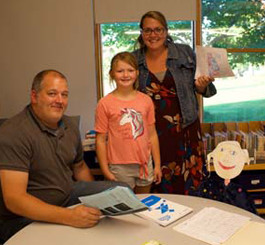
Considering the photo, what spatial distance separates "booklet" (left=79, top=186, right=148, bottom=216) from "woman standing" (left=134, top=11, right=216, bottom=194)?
1.05 metres

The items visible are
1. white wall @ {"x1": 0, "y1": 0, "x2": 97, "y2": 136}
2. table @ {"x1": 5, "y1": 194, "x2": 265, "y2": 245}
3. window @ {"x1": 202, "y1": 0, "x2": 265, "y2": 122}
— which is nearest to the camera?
table @ {"x1": 5, "y1": 194, "x2": 265, "y2": 245}

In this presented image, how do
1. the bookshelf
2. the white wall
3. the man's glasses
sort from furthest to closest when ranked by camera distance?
the white wall
the bookshelf
the man's glasses

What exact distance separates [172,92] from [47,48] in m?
1.63

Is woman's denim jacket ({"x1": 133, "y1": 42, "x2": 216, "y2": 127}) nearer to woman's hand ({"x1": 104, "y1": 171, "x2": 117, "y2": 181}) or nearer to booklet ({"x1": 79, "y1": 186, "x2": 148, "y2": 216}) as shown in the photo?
woman's hand ({"x1": 104, "y1": 171, "x2": 117, "y2": 181})

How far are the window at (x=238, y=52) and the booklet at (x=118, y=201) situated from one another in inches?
95.3

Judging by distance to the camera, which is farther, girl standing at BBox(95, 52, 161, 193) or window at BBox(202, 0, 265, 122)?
window at BBox(202, 0, 265, 122)

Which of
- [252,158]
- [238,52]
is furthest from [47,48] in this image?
[252,158]

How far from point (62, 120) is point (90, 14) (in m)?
1.79

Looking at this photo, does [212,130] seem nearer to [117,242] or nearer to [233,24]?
[233,24]

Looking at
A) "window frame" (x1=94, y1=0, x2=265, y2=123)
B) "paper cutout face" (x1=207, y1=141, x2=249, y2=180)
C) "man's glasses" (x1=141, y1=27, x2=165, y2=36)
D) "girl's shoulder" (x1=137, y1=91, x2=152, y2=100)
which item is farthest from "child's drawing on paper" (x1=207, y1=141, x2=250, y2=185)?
"window frame" (x1=94, y1=0, x2=265, y2=123)

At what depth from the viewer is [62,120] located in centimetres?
177

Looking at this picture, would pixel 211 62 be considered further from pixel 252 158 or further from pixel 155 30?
pixel 252 158

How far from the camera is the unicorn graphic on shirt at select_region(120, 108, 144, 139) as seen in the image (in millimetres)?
1989

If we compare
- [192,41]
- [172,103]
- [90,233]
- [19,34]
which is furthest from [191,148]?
[19,34]
